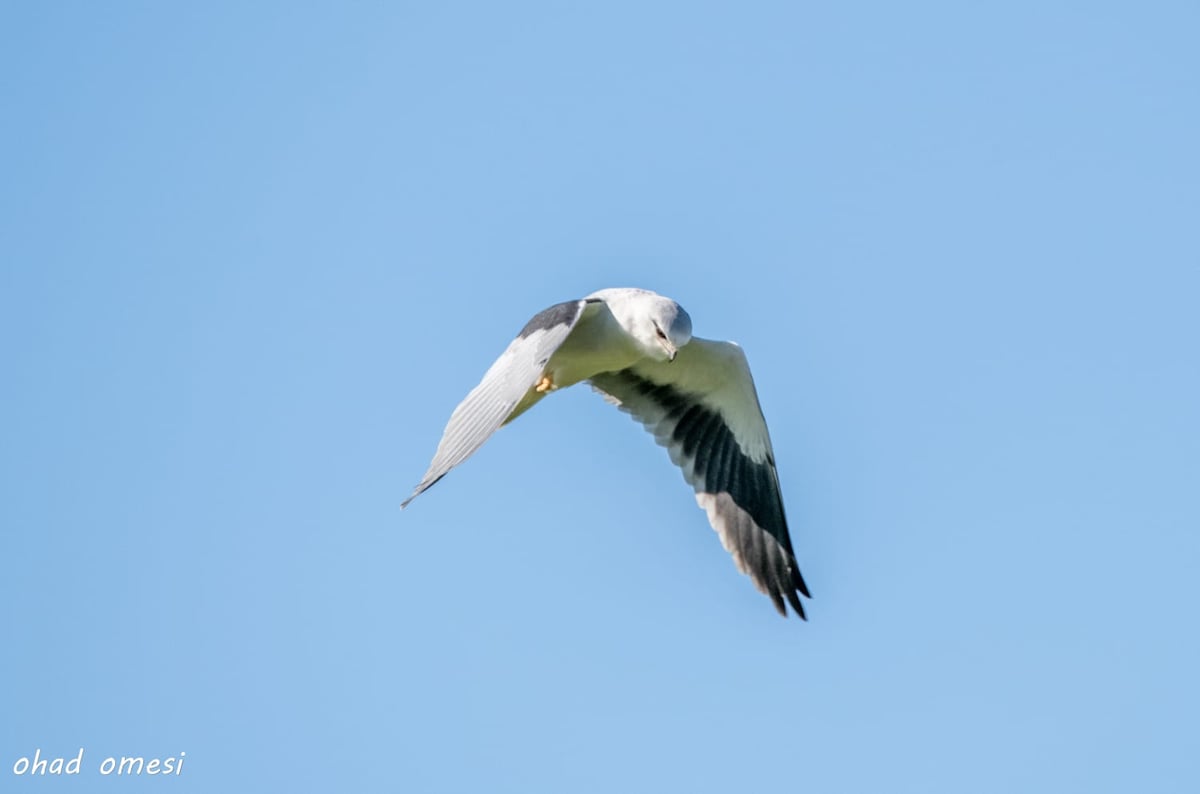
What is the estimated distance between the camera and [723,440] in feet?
36.7

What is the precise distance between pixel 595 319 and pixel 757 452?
5.55ft

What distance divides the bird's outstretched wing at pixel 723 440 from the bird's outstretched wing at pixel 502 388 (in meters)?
1.50

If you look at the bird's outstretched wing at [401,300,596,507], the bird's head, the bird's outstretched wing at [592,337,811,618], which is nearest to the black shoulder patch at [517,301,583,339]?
the bird's outstretched wing at [401,300,596,507]

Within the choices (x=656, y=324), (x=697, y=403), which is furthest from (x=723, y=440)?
(x=656, y=324)

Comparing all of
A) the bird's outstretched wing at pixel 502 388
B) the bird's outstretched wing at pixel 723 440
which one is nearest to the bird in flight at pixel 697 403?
the bird's outstretched wing at pixel 723 440

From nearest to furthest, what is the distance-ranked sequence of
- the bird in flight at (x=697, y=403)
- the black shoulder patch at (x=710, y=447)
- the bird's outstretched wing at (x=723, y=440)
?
the bird in flight at (x=697, y=403)
the bird's outstretched wing at (x=723, y=440)
the black shoulder patch at (x=710, y=447)

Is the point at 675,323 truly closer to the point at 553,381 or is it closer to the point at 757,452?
the point at 553,381

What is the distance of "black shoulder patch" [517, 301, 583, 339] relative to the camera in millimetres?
9281

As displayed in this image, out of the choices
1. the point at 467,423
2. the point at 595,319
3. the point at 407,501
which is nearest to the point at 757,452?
the point at 595,319

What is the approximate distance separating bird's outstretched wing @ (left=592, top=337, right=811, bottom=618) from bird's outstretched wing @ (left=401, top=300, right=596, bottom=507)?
150 centimetres

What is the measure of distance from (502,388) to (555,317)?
0.55m

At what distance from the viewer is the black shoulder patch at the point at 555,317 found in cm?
928

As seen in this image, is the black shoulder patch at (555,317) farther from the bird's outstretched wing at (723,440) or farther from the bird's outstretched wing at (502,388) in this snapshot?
the bird's outstretched wing at (723,440)

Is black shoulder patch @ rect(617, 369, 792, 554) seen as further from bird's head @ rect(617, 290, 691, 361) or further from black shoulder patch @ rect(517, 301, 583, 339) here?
black shoulder patch @ rect(517, 301, 583, 339)
